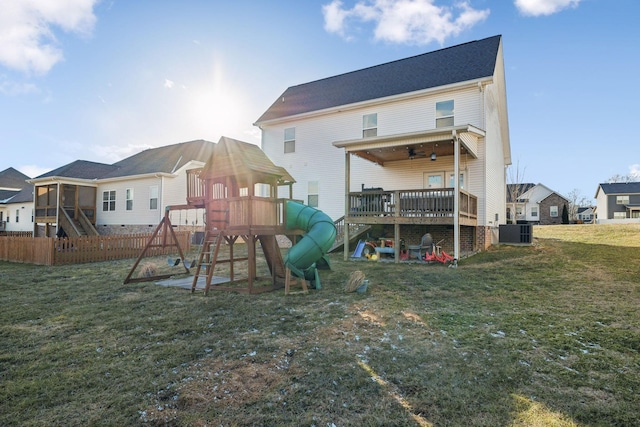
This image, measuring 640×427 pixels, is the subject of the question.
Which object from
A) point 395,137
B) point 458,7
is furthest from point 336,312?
point 458,7

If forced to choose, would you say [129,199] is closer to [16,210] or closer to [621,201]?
[16,210]

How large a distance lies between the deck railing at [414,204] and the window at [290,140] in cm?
744

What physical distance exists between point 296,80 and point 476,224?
15.6 meters

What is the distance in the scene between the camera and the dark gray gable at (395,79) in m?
15.5

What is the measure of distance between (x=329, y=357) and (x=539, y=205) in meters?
54.2

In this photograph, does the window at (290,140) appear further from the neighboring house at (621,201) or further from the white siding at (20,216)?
the neighboring house at (621,201)

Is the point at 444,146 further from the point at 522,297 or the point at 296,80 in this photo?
the point at 296,80

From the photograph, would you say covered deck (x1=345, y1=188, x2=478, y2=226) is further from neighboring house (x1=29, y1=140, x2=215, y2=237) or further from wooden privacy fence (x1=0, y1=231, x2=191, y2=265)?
neighboring house (x1=29, y1=140, x2=215, y2=237)

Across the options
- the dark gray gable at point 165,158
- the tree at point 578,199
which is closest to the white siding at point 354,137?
the dark gray gable at point 165,158

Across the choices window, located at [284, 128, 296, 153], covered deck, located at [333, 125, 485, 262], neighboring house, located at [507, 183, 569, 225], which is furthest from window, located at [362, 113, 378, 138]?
neighboring house, located at [507, 183, 569, 225]

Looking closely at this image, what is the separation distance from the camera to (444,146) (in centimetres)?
1316

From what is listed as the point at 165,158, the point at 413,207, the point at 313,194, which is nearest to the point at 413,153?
the point at 413,207

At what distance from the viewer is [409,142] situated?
11688 mm

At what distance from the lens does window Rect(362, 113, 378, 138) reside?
56.4 ft
